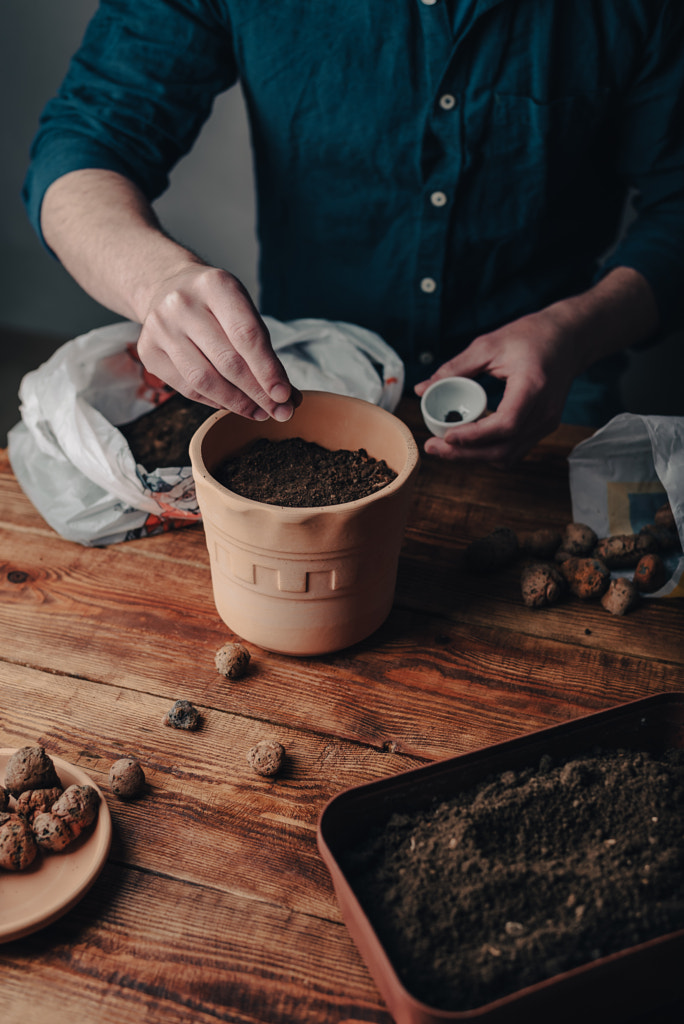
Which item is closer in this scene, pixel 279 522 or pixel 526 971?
pixel 526 971

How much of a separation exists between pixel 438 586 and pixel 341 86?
82 cm

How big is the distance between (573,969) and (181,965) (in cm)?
31

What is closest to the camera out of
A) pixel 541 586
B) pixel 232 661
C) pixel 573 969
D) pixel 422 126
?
pixel 573 969

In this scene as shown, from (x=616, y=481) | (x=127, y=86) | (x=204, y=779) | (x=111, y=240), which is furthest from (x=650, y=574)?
(x=127, y=86)

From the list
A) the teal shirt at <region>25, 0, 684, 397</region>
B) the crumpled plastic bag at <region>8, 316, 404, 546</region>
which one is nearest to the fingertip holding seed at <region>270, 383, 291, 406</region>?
the crumpled plastic bag at <region>8, 316, 404, 546</region>

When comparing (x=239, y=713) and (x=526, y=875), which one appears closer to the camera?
(x=526, y=875)

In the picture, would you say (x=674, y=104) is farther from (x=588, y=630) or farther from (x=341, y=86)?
(x=588, y=630)

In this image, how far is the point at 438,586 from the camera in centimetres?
103

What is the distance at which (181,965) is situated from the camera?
2.07ft

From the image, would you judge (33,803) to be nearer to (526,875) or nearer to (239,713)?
(239,713)

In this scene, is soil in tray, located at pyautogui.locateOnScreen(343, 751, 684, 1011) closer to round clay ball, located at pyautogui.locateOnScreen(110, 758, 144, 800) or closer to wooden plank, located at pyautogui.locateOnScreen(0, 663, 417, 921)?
wooden plank, located at pyautogui.locateOnScreen(0, 663, 417, 921)

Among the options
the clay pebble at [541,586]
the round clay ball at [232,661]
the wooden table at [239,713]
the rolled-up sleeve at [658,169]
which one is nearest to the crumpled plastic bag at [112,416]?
the wooden table at [239,713]

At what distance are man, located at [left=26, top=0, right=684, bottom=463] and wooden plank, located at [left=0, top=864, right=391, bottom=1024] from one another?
639mm

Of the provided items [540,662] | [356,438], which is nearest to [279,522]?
[356,438]
